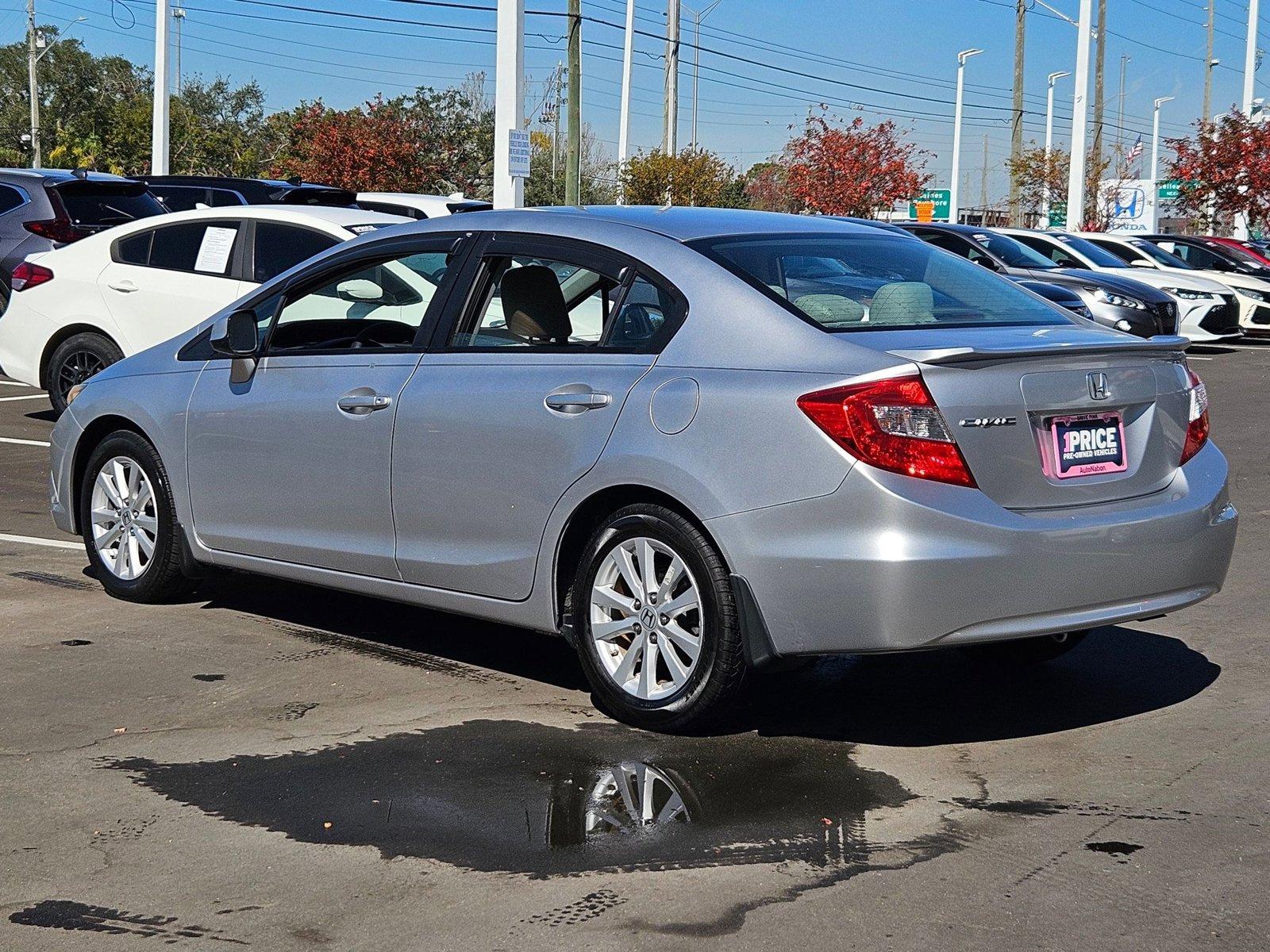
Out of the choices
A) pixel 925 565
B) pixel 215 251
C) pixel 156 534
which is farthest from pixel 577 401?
pixel 215 251

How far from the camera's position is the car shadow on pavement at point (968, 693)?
16.9 ft

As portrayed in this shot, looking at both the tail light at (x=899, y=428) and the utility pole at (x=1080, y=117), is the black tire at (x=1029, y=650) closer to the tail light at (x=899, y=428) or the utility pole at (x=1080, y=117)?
the tail light at (x=899, y=428)

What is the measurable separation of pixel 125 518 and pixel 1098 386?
4.12 m

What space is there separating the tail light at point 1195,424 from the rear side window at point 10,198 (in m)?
13.3

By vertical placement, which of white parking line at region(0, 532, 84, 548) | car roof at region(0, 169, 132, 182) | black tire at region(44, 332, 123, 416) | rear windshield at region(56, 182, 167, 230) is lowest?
white parking line at region(0, 532, 84, 548)

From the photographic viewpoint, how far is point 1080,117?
116 feet

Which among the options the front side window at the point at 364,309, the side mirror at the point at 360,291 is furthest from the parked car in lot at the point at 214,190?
the front side window at the point at 364,309

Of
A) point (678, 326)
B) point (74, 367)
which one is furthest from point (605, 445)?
point (74, 367)

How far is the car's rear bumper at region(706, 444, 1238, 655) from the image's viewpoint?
14.8 ft

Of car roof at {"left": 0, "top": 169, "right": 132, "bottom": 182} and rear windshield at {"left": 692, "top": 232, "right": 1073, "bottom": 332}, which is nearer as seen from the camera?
rear windshield at {"left": 692, "top": 232, "right": 1073, "bottom": 332}

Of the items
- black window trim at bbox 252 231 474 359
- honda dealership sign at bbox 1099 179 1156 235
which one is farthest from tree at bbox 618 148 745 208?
black window trim at bbox 252 231 474 359

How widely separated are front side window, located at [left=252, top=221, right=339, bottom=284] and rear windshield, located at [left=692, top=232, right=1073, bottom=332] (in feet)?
20.2

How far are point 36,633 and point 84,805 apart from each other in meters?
2.12

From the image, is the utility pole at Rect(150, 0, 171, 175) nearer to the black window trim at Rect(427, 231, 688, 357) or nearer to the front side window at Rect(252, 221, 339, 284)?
the front side window at Rect(252, 221, 339, 284)
